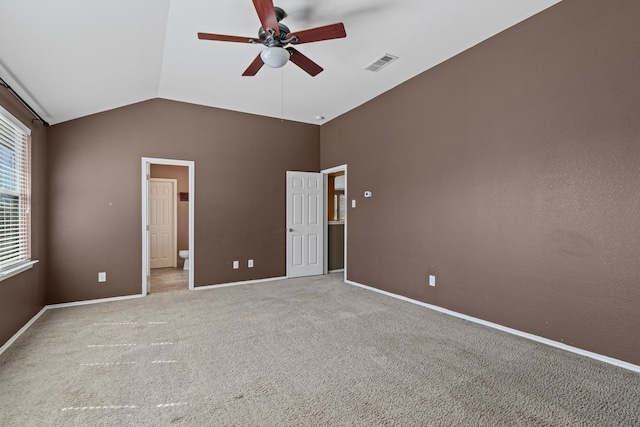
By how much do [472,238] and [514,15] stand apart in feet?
7.10

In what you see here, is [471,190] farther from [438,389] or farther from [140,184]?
[140,184]

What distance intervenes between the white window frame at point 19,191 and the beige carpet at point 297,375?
712mm

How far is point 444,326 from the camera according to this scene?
3.29 metres

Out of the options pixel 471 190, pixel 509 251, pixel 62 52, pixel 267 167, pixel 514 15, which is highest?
pixel 514 15

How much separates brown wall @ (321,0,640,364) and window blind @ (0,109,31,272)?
14.0 feet

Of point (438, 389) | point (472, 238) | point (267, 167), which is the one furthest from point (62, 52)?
point (472, 238)

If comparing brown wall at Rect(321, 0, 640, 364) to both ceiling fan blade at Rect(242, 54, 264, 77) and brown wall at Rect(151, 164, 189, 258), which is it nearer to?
ceiling fan blade at Rect(242, 54, 264, 77)

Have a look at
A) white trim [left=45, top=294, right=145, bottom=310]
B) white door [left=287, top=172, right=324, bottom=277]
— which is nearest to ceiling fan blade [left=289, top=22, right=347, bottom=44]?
white door [left=287, top=172, right=324, bottom=277]

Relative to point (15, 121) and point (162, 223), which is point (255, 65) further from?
point (162, 223)

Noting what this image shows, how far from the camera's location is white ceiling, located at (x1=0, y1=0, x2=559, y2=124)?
2449 mm

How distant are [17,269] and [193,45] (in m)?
2.74

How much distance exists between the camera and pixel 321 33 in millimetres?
2439

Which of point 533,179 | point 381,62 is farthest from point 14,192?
point 533,179

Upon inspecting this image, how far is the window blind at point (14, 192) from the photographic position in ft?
9.52
